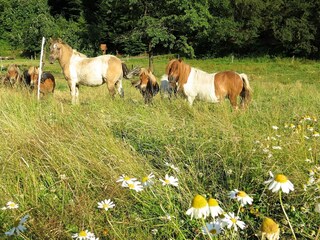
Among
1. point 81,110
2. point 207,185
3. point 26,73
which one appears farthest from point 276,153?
point 26,73

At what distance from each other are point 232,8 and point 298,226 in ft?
152

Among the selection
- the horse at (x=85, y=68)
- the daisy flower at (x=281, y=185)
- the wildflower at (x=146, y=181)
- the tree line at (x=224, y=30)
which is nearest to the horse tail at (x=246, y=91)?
the horse at (x=85, y=68)

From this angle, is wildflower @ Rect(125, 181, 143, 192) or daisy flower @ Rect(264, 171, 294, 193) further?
wildflower @ Rect(125, 181, 143, 192)

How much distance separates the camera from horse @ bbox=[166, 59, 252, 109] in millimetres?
7402

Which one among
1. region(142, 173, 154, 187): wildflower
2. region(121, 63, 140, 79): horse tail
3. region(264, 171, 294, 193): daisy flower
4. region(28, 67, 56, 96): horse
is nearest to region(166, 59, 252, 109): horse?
A: region(121, 63, 140, 79): horse tail

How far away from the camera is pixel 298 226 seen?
227cm

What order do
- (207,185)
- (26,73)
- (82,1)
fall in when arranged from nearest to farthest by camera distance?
1. (207,185)
2. (26,73)
3. (82,1)

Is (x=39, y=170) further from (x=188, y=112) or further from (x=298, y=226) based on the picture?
(x=188, y=112)

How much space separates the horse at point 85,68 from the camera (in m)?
8.80

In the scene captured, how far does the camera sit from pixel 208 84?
744 centimetres

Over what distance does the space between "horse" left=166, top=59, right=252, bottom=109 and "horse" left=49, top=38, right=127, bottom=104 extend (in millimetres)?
1989

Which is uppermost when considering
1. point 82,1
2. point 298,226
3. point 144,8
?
point 82,1

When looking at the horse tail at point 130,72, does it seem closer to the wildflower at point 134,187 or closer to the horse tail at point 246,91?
the horse tail at point 246,91

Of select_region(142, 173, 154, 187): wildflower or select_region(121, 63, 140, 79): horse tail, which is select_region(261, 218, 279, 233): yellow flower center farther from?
select_region(121, 63, 140, 79): horse tail
